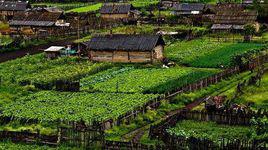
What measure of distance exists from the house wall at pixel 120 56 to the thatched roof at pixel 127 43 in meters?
0.54

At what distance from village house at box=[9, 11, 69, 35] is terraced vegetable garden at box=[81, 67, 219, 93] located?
28854mm

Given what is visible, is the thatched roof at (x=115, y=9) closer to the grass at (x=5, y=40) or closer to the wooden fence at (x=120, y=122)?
the grass at (x=5, y=40)

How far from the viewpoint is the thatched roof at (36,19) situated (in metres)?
75.8

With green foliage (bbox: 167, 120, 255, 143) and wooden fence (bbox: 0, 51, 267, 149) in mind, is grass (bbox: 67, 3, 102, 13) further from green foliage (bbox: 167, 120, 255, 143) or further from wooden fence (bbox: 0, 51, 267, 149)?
green foliage (bbox: 167, 120, 255, 143)

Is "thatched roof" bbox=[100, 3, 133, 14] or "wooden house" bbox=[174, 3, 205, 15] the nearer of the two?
"thatched roof" bbox=[100, 3, 133, 14]

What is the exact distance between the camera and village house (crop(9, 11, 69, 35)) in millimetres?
75438

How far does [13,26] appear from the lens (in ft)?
252

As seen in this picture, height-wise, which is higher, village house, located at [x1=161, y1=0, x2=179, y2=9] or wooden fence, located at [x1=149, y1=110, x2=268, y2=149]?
village house, located at [x1=161, y1=0, x2=179, y2=9]

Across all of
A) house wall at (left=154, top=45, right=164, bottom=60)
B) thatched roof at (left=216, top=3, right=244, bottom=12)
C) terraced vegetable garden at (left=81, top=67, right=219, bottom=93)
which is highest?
thatched roof at (left=216, top=3, right=244, bottom=12)

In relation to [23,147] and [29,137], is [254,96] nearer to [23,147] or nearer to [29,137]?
[29,137]

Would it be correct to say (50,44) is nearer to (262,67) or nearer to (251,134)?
(262,67)

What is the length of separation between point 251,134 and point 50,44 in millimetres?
40226

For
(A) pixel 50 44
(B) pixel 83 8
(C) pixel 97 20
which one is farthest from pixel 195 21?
(B) pixel 83 8

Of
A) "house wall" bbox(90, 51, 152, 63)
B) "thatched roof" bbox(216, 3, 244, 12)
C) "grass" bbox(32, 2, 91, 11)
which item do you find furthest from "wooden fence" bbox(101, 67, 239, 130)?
"grass" bbox(32, 2, 91, 11)
